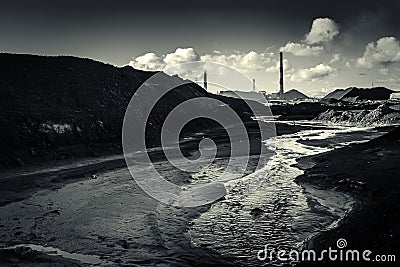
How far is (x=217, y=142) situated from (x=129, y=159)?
9.86 meters

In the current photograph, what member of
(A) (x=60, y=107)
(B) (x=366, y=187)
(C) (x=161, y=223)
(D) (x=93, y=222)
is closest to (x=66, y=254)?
(D) (x=93, y=222)

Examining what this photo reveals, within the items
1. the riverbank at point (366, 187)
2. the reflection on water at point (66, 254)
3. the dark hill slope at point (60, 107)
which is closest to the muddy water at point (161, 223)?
the reflection on water at point (66, 254)

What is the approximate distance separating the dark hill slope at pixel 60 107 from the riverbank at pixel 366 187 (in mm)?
14324

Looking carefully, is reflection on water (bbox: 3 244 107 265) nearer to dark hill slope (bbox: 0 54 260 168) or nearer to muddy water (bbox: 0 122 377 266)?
muddy water (bbox: 0 122 377 266)

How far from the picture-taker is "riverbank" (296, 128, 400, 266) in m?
6.50

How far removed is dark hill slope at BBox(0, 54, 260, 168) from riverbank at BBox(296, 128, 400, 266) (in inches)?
564

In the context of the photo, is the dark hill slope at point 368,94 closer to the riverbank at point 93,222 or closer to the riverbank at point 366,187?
the riverbank at point 366,187

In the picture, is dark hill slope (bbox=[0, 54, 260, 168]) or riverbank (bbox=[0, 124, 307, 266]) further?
dark hill slope (bbox=[0, 54, 260, 168])

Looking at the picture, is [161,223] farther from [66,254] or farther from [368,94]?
[368,94]

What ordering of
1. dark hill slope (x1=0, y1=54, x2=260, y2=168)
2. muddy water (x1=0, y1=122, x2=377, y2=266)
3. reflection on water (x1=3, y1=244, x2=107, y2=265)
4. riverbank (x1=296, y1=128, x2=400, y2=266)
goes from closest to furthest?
riverbank (x1=296, y1=128, x2=400, y2=266)
reflection on water (x1=3, y1=244, x2=107, y2=265)
muddy water (x1=0, y1=122, x2=377, y2=266)
dark hill slope (x1=0, y1=54, x2=260, y2=168)

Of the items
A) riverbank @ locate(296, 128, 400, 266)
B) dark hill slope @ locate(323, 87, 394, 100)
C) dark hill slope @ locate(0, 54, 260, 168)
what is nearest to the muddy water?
riverbank @ locate(296, 128, 400, 266)

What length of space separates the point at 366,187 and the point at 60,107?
21894 millimetres

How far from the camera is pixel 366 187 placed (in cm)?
1161

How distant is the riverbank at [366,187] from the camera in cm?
650
